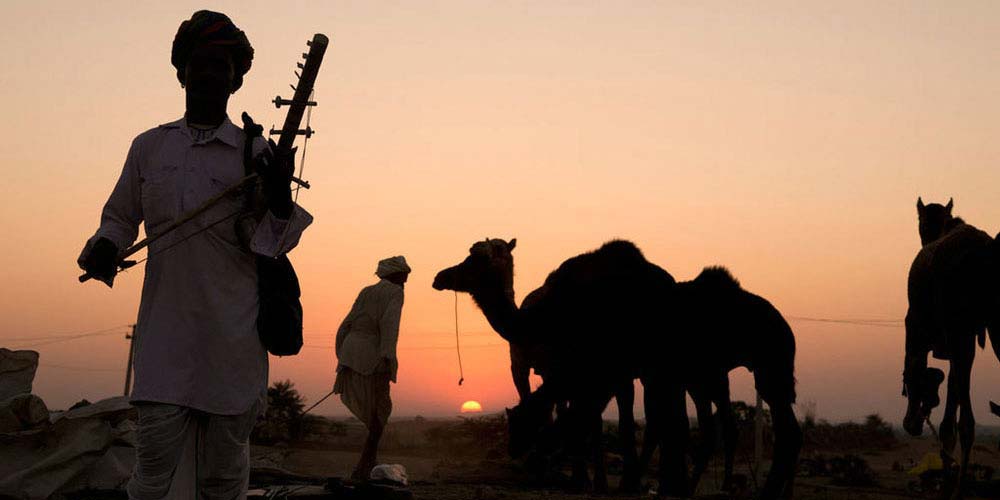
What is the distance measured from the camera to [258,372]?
4969 mm

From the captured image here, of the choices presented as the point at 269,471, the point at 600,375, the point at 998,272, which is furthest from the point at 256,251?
the point at 998,272

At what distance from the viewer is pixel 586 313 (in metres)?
12.0

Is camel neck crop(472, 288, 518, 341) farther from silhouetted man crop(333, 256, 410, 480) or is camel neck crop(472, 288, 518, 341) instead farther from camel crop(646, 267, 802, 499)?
camel crop(646, 267, 802, 499)

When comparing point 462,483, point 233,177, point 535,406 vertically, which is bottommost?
point 462,483

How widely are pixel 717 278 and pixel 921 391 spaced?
3.14 meters

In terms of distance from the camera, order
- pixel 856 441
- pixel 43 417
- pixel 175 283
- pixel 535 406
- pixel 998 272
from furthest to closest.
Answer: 1. pixel 856 441
2. pixel 535 406
3. pixel 998 272
4. pixel 43 417
5. pixel 175 283

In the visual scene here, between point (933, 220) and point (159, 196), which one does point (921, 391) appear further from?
point (159, 196)

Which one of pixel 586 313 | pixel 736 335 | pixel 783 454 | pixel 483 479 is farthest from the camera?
pixel 483 479

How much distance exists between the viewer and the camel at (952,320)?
10.3m

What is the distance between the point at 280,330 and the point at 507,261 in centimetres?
839

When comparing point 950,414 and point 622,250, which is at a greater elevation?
point 622,250

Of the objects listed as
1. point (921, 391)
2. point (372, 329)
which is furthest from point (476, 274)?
point (921, 391)

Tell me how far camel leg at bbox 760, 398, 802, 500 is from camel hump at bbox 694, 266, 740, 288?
164cm

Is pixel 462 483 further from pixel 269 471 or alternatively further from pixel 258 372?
pixel 258 372
